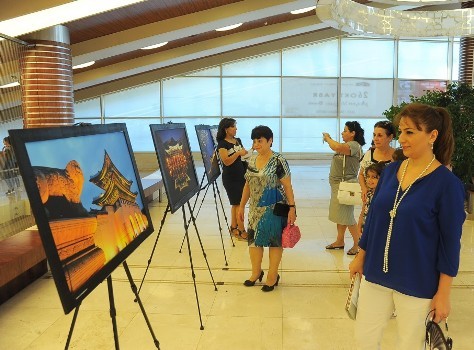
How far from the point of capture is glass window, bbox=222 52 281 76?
15617 mm

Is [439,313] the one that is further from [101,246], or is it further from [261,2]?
[261,2]

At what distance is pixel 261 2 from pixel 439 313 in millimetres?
8131

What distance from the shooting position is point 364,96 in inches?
625

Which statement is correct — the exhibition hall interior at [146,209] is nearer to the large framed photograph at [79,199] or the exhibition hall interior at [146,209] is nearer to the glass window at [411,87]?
the large framed photograph at [79,199]

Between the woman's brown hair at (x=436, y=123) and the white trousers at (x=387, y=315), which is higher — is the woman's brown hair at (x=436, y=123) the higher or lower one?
the higher one

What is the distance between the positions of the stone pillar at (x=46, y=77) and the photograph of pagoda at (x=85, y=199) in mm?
5178

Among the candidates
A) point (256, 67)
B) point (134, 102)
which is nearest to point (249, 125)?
point (256, 67)

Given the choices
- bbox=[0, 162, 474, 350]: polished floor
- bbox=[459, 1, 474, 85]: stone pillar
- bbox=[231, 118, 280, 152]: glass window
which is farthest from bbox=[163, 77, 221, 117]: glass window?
bbox=[0, 162, 474, 350]: polished floor

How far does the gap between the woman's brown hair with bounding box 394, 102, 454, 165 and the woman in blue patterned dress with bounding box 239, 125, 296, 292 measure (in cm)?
179

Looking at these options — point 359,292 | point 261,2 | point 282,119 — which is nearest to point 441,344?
point 359,292

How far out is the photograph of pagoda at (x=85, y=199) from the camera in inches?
55.4

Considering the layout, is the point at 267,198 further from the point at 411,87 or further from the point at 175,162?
the point at 411,87

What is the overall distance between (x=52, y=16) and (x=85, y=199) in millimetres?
5397

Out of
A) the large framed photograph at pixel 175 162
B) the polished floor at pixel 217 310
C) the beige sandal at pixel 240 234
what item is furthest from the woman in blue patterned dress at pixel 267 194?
the beige sandal at pixel 240 234
